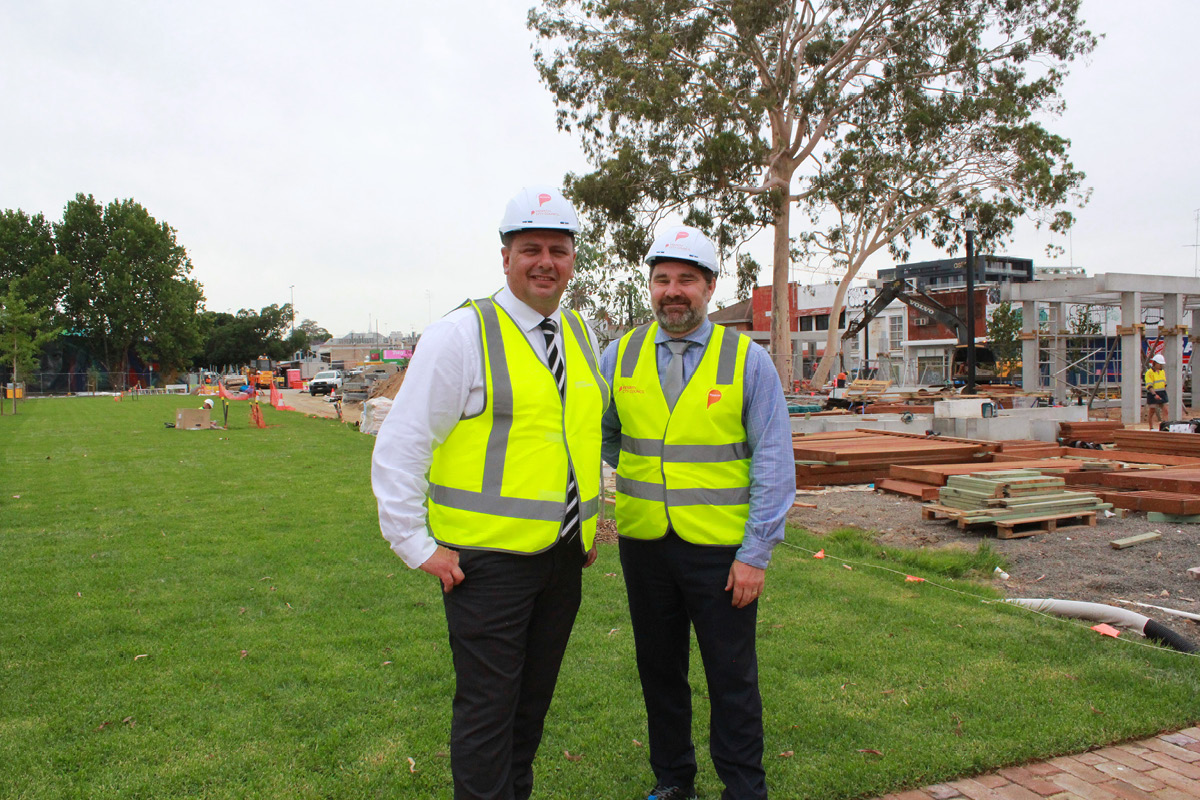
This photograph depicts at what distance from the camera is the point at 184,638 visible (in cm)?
492

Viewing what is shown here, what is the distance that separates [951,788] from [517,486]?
7.24 feet

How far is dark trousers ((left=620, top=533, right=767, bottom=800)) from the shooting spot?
2.76 m

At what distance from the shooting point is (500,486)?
2438 millimetres

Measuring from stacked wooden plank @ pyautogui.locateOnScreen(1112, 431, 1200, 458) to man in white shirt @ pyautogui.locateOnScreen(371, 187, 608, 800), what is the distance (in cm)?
1207

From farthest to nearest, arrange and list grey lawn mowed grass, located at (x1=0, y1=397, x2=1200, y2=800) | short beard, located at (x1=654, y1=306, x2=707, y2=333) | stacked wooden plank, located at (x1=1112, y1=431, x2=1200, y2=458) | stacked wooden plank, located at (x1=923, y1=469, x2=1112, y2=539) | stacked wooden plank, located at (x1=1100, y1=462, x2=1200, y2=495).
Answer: stacked wooden plank, located at (x1=1112, y1=431, x2=1200, y2=458) < stacked wooden plank, located at (x1=1100, y1=462, x2=1200, y2=495) < stacked wooden plank, located at (x1=923, y1=469, x2=1112, y2=539) < grey lawn mowed grass, located at (x1=0, y1=397, x2=1200, y2=800) < short beard, located at (x1=654, y1=306, x2=707, y2=333)

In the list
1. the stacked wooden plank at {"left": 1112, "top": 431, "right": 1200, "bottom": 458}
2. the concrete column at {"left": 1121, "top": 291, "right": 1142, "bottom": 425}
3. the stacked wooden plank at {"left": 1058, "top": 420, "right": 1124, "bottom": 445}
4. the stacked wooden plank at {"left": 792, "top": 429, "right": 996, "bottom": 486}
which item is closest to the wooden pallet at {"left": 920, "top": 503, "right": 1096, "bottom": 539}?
the stacked wooden plank at {"left": 792, "top": 429, "right": 996, "bottom": 486}

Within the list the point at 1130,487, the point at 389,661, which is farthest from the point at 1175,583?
the point at 389,661

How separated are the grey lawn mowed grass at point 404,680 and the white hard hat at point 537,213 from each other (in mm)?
2193

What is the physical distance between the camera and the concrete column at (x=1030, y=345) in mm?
23609

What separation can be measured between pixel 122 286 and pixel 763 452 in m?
77.3

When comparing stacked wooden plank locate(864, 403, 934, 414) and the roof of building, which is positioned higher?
the roof of building

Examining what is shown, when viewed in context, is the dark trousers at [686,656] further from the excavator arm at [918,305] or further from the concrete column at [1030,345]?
the excavator arm at [918,305]

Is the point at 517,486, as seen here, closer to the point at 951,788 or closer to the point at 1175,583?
the point at 951,788

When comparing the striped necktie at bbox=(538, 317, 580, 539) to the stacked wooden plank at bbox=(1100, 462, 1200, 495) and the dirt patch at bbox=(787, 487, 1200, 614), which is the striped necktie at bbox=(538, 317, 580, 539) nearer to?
the dirt patch at bbox=(787, 487, 1200, 614)
